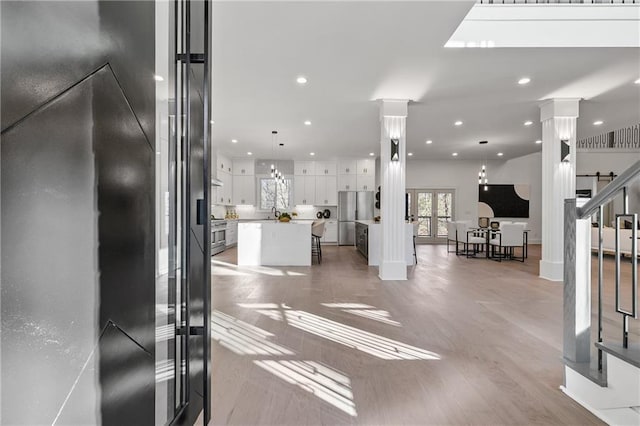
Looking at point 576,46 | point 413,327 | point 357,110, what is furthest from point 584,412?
point 357,110

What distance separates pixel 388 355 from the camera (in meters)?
2.27

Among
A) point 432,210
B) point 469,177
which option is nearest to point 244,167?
point 432,210

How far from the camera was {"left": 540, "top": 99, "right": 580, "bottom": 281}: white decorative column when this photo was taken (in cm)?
485

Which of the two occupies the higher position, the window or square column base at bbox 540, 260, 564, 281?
the window

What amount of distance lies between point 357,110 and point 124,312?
203 inches

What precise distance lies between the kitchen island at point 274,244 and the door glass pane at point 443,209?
630cm

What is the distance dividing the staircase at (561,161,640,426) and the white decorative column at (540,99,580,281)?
3615 millimetres

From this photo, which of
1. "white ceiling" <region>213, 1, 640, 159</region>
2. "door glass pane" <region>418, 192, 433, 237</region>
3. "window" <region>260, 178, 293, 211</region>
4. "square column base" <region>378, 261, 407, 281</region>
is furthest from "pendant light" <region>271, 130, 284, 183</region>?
"door glass pane" <region>418, 192, 433, 237</region>

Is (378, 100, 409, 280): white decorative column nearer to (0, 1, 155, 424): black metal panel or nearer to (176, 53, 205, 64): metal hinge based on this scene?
(176, 53, 205, 64): metal hinge

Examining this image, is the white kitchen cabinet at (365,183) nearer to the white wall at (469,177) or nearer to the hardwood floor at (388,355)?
the white wall at (469,177)

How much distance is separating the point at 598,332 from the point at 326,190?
8.50 metres

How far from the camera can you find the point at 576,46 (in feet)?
10.8

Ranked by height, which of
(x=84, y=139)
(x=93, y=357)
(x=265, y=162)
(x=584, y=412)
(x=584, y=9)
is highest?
(x=584, y=9)

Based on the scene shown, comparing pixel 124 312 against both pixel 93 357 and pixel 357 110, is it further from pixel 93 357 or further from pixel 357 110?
pixel 357 110
